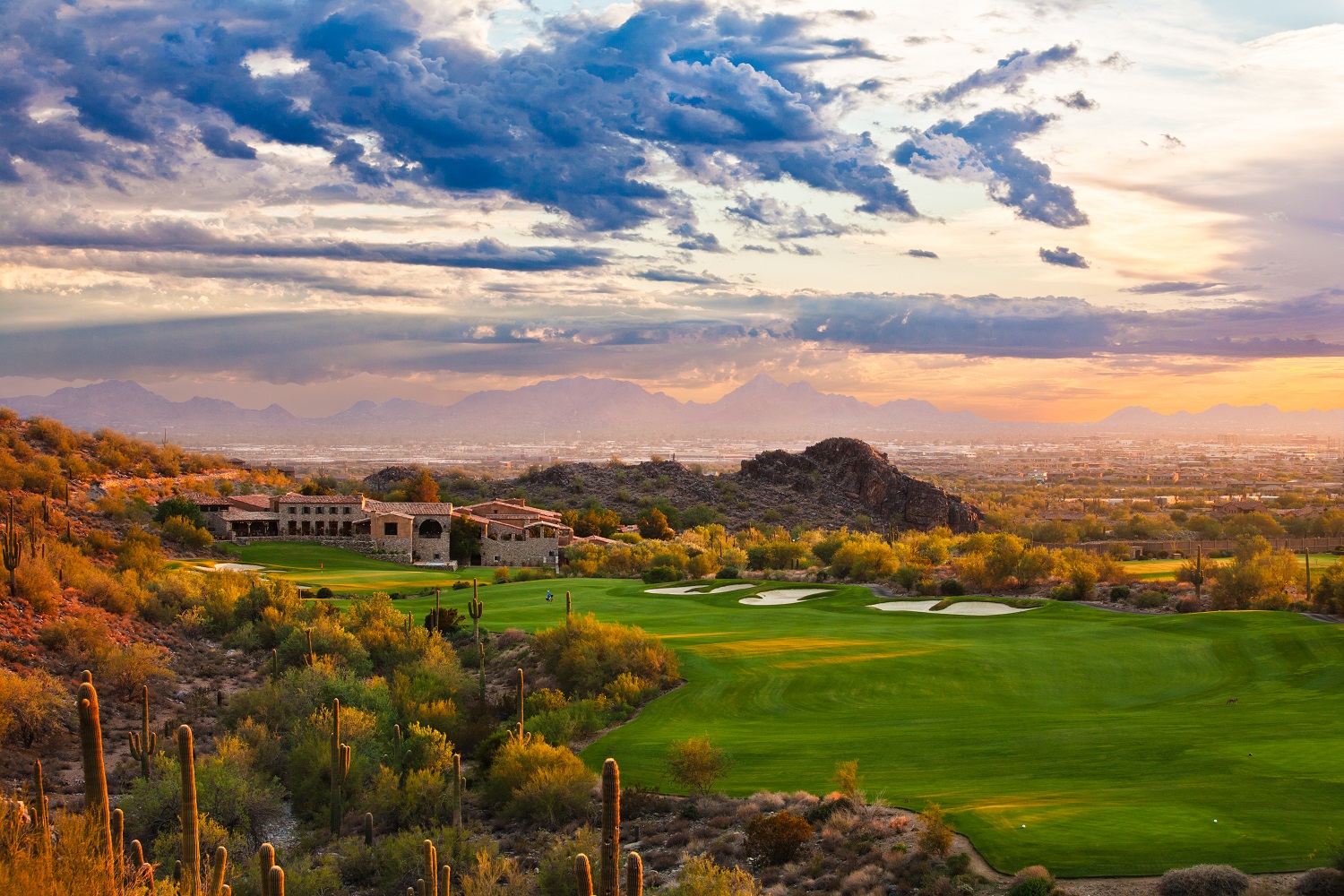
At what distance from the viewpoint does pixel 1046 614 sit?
40.3 m

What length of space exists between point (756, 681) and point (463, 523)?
52.1 m

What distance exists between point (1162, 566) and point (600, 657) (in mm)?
40577

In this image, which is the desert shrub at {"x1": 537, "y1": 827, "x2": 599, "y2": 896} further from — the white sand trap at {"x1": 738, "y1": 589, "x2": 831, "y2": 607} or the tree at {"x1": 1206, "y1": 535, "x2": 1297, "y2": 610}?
the tree at {"x1": 1206, "y1": 535, "x2": 1297, "y2": 610}

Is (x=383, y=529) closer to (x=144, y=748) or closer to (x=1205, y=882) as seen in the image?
(x=144, y=748)

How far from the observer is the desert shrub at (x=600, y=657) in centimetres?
3238

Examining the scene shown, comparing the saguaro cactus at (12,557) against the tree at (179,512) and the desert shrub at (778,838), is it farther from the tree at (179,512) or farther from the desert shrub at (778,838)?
the desert shrub at (778,838)

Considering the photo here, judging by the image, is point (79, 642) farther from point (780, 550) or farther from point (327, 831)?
point (780, 550)

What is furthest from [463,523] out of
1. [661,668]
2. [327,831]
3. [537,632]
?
[327,831]

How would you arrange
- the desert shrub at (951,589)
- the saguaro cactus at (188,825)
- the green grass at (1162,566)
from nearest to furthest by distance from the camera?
the saguaro cactus at (188,825) → the desert shrub at (951,589) → the green grass at (1162,566)

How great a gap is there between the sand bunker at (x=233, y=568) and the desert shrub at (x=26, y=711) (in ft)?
82.1

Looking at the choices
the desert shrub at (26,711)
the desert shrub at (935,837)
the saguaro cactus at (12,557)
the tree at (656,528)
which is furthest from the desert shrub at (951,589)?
the saguaro cactus at (12,557)

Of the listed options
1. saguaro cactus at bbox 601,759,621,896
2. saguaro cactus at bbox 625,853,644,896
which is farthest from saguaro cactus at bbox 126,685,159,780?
saguaro cactus at bbox 625,853,644,896

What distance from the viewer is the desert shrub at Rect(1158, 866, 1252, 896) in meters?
14.3

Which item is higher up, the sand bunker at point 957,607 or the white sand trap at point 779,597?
the sand bunker at point 957,607
